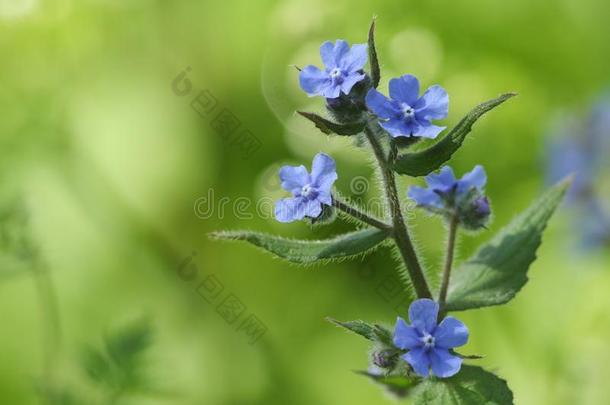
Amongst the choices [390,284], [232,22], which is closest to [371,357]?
[390,284]

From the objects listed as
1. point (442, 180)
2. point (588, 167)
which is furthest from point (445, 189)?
point (588, 167)

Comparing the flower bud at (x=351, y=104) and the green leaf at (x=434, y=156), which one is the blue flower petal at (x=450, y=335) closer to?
the green leaf at (x=434, y=156)

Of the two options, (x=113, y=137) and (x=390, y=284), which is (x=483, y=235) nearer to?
(x=390, y=284)

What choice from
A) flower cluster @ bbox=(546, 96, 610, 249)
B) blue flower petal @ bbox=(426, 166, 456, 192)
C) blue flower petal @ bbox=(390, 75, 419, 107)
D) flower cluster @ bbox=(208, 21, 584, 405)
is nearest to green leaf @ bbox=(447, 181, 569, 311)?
flower cluster @ bbox=(208, 21, 584, 405)

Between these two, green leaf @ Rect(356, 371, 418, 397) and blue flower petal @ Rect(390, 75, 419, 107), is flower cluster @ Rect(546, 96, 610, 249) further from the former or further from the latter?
blue flower petal @ Rect(390, 75, 419, 107)

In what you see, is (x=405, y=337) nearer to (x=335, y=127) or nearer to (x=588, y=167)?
(x=335, y=127)

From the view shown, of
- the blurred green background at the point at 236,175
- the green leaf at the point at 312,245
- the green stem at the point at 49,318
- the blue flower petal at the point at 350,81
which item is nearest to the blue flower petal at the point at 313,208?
the green leaf at the point at 312,245
